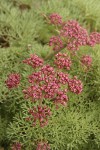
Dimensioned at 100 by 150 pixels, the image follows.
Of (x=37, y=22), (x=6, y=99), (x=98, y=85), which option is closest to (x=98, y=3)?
(x=37, y=22)

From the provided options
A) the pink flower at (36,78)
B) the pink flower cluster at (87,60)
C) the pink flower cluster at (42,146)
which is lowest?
the pink flower cluster at (42,146)

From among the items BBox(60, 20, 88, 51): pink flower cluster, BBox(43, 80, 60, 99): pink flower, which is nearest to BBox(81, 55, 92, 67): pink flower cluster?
BBox(60, 20, 88, 51): pink flower cluster

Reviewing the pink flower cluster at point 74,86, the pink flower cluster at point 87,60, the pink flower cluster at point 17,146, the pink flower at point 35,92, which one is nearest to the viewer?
the pink flower at point 35,92

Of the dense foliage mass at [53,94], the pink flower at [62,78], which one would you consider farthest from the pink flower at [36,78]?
the pink flower at [62,78]

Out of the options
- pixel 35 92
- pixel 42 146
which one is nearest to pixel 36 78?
pixel 35 92

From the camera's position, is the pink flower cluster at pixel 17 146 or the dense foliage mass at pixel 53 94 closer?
the dense foliage mass at pixel 53 94

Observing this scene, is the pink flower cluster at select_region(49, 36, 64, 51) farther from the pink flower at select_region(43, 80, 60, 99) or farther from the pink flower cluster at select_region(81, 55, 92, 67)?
the pink flower at select_region(43, 80, 60, 99)

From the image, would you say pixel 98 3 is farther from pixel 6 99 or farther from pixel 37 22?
pixel 6 99

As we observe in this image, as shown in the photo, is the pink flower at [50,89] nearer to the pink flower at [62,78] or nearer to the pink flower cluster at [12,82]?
the pink flower at [62,78]
